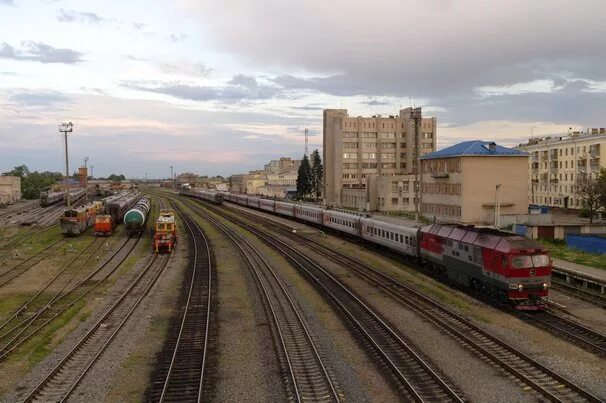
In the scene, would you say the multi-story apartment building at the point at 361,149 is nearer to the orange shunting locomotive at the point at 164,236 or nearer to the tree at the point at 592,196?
the tree at the point at 592,196

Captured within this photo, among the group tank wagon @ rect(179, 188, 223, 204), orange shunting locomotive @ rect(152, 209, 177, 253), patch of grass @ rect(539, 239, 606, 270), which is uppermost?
tank wagon @ rect(179, 188, 223, 204)

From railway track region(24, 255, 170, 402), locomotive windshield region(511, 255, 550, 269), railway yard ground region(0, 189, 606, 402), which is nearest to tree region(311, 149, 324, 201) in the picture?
railway yard ground region(0, 189, 606, 402)

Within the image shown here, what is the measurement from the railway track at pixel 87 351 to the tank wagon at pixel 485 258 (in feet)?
49.7

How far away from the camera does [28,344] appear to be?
17.8 meters

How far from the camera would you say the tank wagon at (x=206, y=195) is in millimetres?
114950

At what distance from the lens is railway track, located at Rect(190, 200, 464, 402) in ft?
44.2

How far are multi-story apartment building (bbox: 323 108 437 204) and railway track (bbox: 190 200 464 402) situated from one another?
9061 centimetres

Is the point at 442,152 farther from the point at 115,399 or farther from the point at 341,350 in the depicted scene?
the point at 115,399

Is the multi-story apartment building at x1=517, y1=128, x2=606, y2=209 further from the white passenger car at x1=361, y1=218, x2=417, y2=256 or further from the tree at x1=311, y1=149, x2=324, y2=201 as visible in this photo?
the tree at x1=311, y1=149, x2=324, y2=201

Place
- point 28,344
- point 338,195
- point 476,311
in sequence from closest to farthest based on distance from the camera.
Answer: point 28,344 < point 476,311 < point 338,195

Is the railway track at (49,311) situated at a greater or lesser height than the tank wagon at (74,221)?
lesser

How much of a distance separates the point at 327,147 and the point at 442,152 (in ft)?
171

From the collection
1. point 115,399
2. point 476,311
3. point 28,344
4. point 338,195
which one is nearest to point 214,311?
point 28,344

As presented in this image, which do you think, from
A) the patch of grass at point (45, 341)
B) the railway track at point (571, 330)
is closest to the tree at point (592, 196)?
the railway track at point (571, 330)
